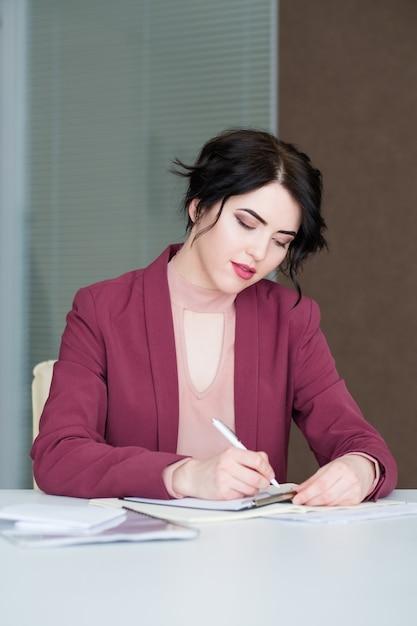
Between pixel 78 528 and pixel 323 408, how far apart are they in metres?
0.87

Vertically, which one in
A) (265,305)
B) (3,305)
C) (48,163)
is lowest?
(3,305)

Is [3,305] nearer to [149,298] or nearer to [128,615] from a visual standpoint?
[149,298]

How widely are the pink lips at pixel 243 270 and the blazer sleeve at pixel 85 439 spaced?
288 millimetres

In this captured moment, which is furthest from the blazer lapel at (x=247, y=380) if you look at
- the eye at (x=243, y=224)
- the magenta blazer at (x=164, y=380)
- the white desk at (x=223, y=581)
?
the white desk at (x=223, y=581)

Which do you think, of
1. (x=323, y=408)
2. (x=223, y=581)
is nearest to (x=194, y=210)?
(x=323, y=408)

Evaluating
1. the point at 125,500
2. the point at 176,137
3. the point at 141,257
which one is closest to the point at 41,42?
the point at 176,137

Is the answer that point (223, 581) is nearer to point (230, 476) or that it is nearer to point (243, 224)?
point (230, 476)

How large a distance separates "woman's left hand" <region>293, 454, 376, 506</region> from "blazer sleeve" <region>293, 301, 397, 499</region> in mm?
162

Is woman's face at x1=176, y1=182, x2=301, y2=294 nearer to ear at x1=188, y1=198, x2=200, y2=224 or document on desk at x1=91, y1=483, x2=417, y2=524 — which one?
ear at x1=188, y1=198, x2=200, y2=224

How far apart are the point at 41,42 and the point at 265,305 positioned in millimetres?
2571

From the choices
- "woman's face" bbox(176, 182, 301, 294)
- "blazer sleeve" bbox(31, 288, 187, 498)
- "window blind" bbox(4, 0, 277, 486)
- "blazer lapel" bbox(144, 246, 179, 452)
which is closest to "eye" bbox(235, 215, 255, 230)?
"woman's face" bbox(176, 182, 301, 294)

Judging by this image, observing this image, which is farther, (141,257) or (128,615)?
(141,257)

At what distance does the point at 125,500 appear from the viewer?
58.5 inches

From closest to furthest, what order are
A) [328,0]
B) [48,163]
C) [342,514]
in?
[342,514], [328,0], [48,163]
